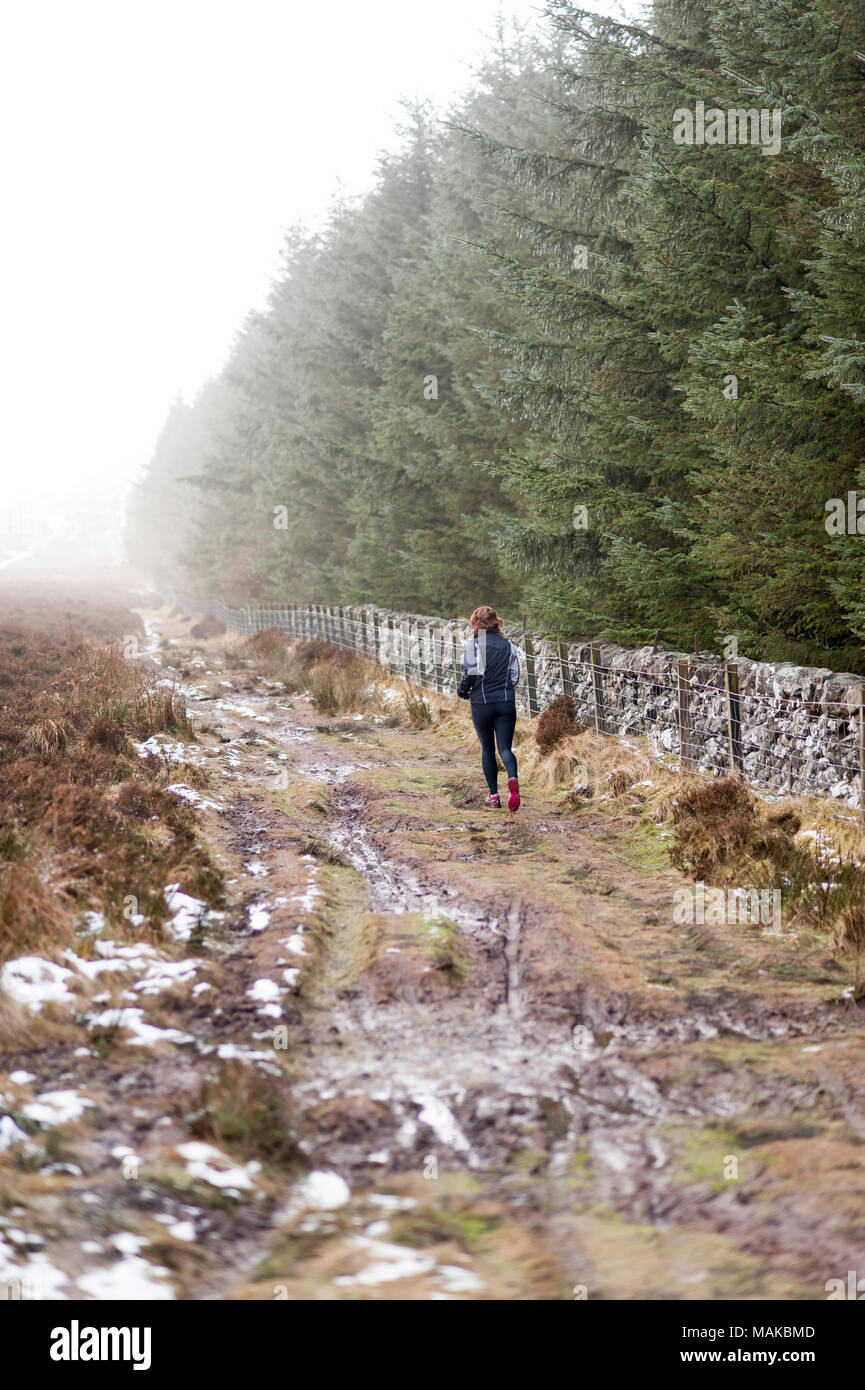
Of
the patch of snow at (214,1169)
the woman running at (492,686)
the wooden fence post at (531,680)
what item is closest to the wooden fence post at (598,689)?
the wooden fence post at (531,680)

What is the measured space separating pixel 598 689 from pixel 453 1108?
306 inches

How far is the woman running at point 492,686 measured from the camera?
9.21 metres

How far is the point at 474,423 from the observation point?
17703 mm

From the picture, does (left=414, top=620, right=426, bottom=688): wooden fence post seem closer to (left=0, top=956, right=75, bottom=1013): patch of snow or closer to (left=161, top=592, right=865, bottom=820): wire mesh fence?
(left=161, top=592, right=865, bottom=820): wire mesh fence

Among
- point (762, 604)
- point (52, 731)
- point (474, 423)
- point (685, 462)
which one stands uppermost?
point (474, 423)

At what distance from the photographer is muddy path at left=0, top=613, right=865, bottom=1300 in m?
3.05

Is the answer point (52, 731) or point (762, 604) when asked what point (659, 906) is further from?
point (52, 731)

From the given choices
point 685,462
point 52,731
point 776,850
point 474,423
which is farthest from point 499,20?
point 776,850

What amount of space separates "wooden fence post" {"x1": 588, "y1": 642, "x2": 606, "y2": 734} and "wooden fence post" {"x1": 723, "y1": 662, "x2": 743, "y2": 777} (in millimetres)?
2588

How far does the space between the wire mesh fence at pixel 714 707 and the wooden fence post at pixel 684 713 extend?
1 centimetres
